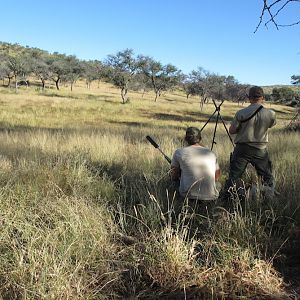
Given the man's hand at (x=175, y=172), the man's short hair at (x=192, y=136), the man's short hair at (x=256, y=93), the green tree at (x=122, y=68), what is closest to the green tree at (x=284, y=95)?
the man's short hair at (x=256, y=93)

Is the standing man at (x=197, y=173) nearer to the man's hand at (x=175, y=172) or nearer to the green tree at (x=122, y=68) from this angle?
the man's hand at (x=175, y=172)

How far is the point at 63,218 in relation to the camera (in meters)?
4.13

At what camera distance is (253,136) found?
602cm

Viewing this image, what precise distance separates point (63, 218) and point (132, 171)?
11.8 feet

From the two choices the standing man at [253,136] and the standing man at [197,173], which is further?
the standing man at [253,136]

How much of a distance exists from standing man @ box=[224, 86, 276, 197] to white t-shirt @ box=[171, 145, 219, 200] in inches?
42.5

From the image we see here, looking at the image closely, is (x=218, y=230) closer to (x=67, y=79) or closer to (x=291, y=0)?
(x=291, y=0)

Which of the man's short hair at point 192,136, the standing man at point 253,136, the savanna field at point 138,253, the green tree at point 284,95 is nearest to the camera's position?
the savanna field at point 138,253

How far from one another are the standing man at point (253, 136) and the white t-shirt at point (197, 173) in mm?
1079

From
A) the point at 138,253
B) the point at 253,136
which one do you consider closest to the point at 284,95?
the point at 253,136

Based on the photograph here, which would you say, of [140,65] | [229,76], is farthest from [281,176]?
[229,76]

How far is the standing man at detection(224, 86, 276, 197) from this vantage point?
602 cm

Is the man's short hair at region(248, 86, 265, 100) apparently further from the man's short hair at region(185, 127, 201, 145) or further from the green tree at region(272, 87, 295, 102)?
the green tree at region(272, 87, 295, 102)

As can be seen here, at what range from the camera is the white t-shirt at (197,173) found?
490 centimetres
